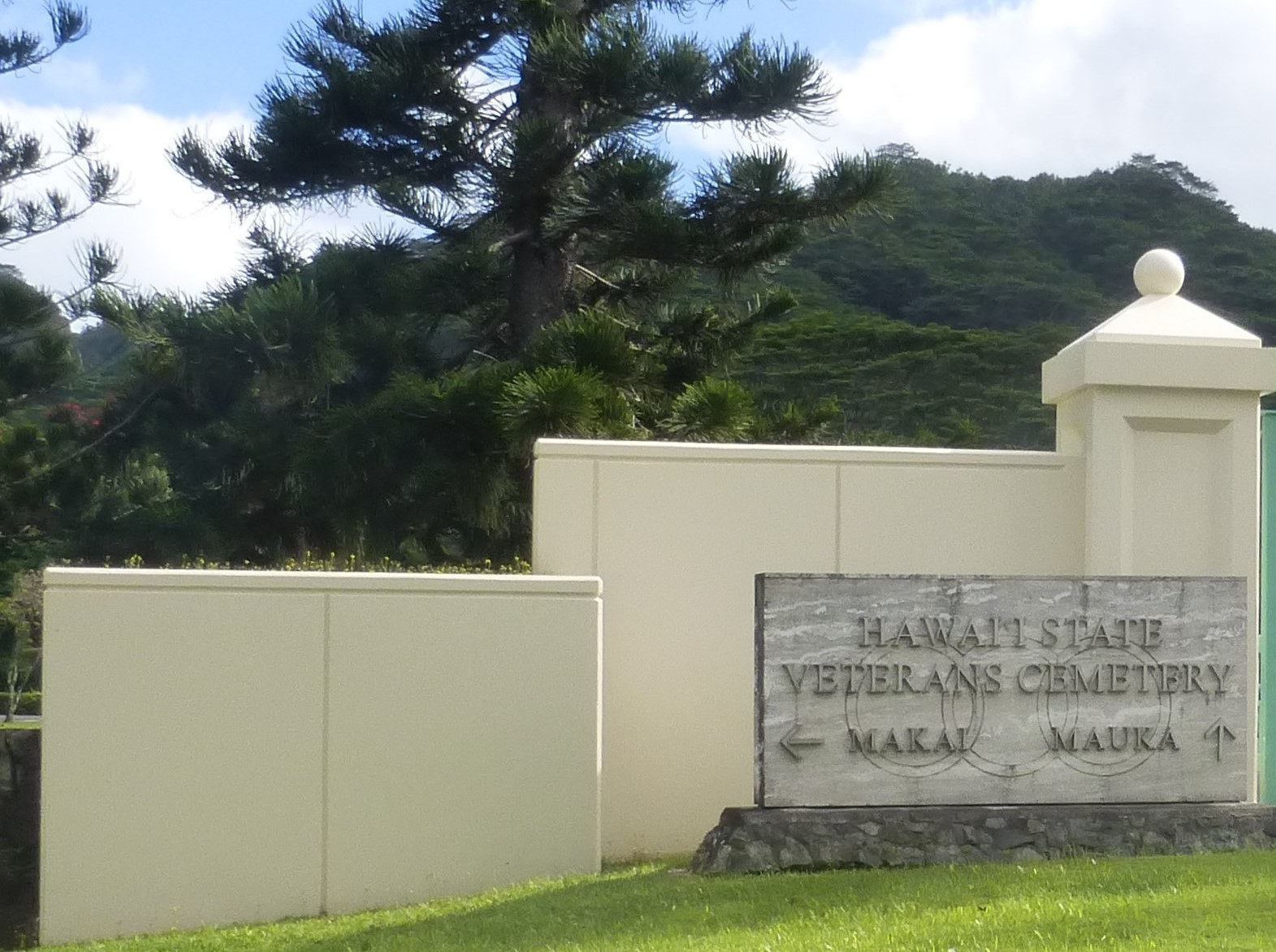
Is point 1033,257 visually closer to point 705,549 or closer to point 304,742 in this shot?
point 705,549

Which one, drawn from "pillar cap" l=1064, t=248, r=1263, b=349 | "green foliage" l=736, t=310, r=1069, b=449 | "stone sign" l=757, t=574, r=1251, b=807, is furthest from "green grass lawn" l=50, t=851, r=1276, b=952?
"green foliage" l=736, t=310, r=1069, b=449

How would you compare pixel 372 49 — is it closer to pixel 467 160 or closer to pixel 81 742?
pixel 467 160

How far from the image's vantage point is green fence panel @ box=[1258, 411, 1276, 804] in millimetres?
8122

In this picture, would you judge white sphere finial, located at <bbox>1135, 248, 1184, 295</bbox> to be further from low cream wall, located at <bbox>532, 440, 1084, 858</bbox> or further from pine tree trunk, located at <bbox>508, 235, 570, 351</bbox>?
pine tree trunk, located at <bbox>508, 235, 570, 351</bbox>

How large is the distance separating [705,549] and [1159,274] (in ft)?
9.24

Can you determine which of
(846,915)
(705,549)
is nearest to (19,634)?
(705,549)

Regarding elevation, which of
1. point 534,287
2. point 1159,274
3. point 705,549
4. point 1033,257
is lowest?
point 705,549

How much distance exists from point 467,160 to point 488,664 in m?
10.8

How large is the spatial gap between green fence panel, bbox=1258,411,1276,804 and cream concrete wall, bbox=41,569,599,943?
354 centimetres

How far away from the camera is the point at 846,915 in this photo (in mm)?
5668

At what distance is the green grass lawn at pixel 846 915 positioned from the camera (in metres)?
5.16

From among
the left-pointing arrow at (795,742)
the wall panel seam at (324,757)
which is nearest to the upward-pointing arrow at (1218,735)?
the left-pointing arrow at (795,742)

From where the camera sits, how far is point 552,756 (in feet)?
24.1

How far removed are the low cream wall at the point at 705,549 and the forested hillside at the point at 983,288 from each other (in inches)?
846
